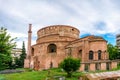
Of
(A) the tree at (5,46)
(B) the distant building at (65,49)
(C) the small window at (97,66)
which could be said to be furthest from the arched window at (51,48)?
(A) the tree at (5,46)

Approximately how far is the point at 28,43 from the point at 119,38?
65857 mm

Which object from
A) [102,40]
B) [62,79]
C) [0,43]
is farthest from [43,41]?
[0,43]

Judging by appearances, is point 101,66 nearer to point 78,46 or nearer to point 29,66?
point 78,46

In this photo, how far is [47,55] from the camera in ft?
171

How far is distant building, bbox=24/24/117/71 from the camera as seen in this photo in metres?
42.2

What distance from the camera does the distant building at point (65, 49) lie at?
42.2 metres

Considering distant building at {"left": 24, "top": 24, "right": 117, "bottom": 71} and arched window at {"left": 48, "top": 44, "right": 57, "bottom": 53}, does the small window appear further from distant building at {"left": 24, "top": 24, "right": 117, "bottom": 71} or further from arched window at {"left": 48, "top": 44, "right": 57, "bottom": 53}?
arched window at {"left": 48, "top": 44, "right": 57, "bottom": 53}

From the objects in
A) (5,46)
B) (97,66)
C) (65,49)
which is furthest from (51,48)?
(5,46)

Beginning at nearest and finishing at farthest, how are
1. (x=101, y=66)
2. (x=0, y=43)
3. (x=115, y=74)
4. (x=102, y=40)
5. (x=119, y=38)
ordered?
(x=115, y=74), (x=0, y=43), (x=101, y=66), (x=102, y=40), (x=119, y=38)

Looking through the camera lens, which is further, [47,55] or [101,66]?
[47,55]

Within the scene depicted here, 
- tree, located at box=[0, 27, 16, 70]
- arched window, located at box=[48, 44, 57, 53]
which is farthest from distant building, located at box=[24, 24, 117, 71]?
tree, located at box=[0, 27, 16, 70]

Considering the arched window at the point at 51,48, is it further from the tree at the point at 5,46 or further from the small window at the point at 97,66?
the tree at the point at 5,46

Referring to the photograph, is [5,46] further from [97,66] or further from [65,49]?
[65,49]

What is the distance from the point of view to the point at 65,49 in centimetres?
5028
